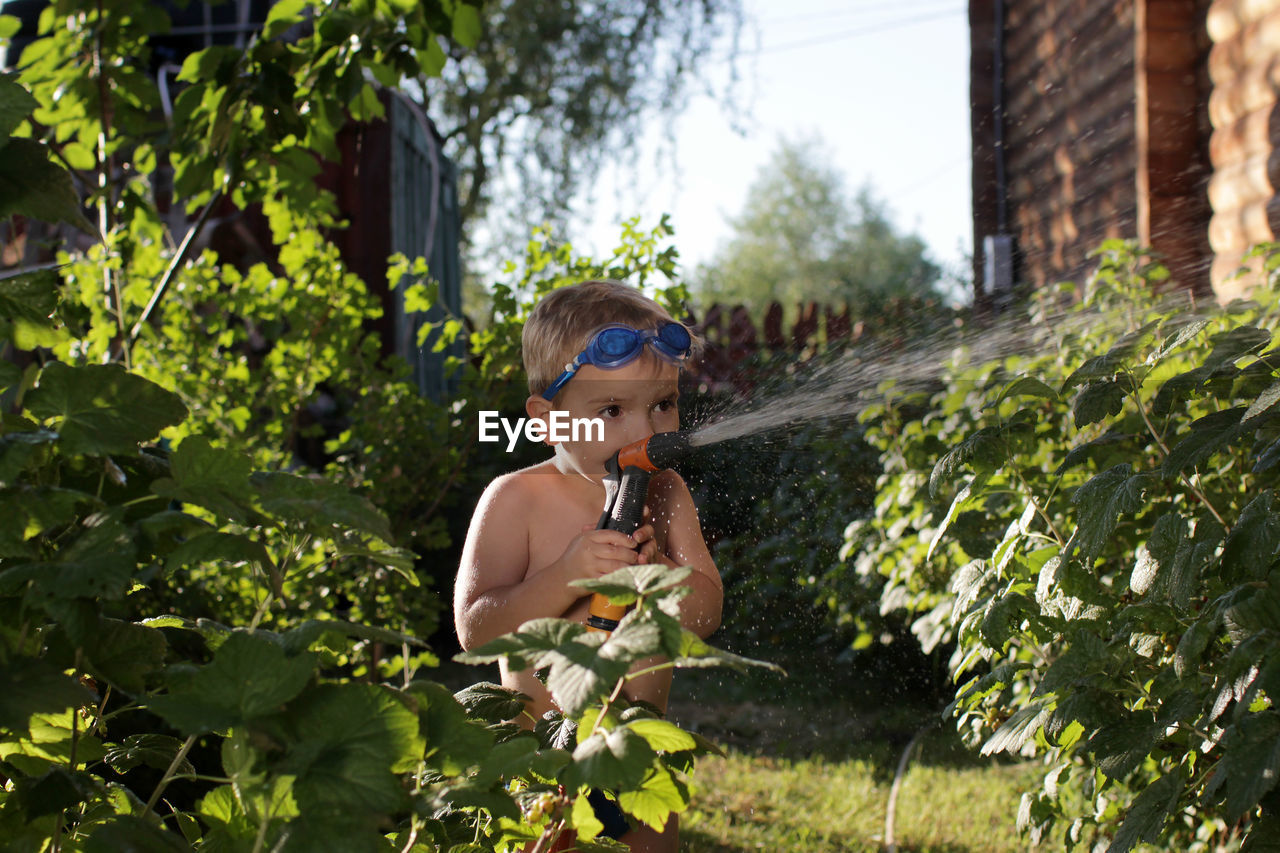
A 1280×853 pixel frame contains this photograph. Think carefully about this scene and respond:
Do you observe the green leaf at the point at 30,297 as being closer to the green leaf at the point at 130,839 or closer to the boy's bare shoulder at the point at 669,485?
the green leaf at the point at 130,839

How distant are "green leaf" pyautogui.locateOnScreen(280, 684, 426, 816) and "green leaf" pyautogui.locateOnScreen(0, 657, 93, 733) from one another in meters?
0.15

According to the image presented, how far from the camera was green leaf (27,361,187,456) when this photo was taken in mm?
809

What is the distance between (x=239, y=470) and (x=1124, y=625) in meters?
1.14

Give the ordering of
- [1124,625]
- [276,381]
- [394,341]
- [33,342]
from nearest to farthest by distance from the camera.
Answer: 1. [33,342]
2. [1124,625]
3. [276,381]
4. [394,341]

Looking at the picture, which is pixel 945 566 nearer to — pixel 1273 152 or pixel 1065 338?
pixel 1065 338

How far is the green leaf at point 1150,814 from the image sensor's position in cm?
120

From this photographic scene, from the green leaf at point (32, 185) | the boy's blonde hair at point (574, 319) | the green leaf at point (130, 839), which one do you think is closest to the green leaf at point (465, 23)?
the boy's blonde hair at point (574, 319)

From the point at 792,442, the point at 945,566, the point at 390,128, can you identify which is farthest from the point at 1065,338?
the point at 390,128

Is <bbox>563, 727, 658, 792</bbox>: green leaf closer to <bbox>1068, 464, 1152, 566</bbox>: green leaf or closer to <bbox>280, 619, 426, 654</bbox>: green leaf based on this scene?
<bbox>280, 619, 426, 654</bbox>: green leaf

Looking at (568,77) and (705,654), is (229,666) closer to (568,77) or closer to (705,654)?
(705,654)

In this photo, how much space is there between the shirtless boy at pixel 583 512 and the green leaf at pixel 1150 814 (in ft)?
2.04

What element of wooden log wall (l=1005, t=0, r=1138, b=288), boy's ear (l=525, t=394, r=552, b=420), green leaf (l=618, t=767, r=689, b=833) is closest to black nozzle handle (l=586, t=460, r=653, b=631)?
boy's ear (l=525, t=394, r=552, b=420)

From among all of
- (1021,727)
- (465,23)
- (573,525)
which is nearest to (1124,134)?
(465,23)

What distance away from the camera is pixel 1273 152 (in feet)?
11.4
